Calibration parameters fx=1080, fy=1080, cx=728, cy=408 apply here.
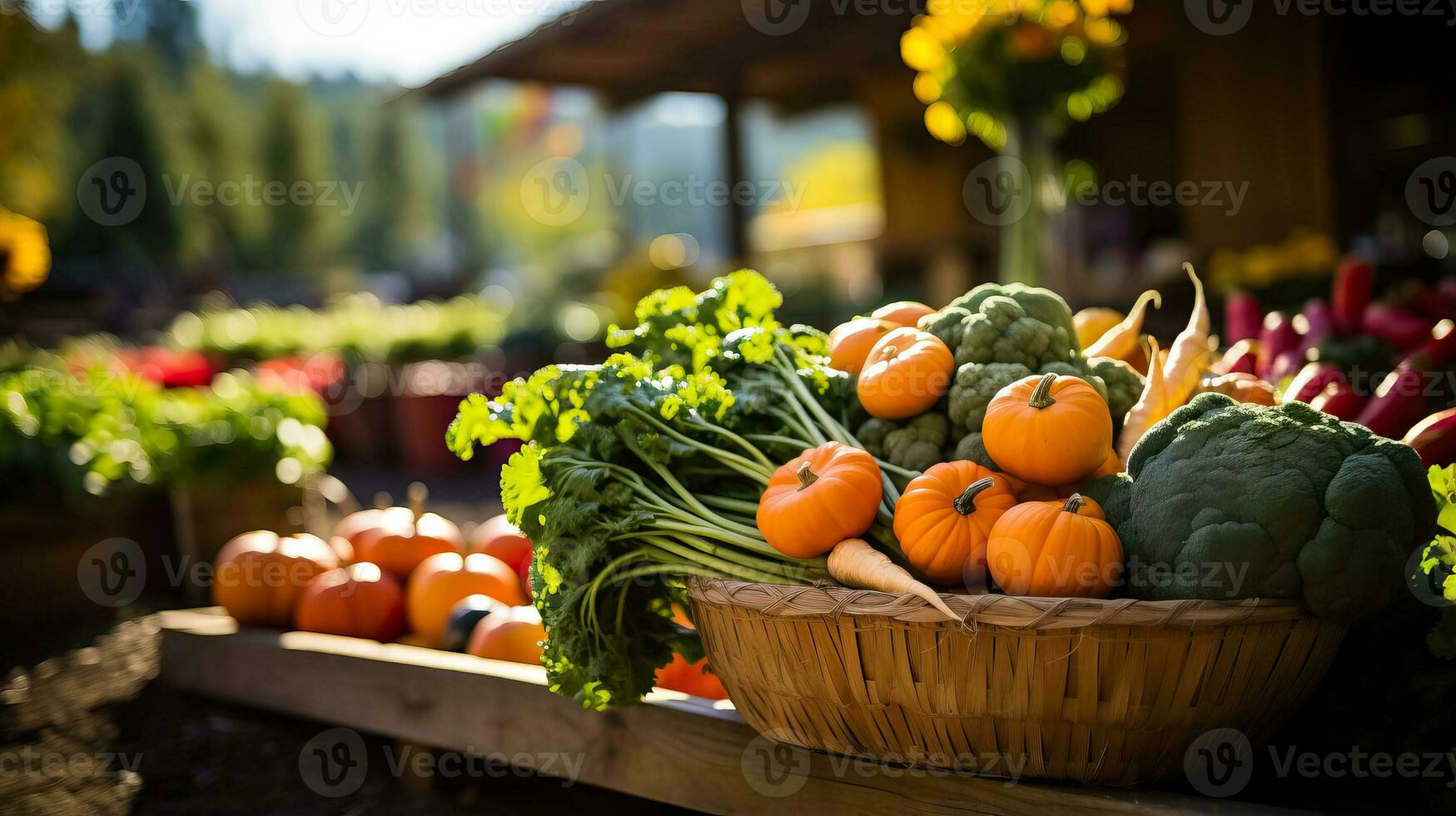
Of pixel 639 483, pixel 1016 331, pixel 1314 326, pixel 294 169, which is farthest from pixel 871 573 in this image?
pixel 294 169

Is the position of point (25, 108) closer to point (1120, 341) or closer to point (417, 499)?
point (417, 499)

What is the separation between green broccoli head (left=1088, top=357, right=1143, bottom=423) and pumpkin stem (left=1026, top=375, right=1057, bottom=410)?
341 millimetres

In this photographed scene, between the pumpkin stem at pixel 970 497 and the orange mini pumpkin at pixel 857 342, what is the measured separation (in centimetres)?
53

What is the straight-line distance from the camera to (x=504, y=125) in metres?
78.2

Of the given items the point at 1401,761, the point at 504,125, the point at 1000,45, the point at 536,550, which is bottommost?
the point at 1401,761

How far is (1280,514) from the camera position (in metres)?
1.49

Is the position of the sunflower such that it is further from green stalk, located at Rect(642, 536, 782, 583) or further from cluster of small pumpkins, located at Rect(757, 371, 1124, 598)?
cluster of small pumpkins, located at Rect(757, 371, 1124, 598)

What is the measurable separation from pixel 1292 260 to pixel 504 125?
254 feet

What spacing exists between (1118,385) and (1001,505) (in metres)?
0.45

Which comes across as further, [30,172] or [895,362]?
[30,172]

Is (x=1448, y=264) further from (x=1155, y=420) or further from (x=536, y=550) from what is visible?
(x=536, y=550)

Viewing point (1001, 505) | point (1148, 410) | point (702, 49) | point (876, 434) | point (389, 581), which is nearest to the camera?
point (1001, 505)

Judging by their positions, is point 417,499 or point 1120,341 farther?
point 417,499

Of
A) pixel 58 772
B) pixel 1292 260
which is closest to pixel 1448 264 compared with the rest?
pixel 1292 260
